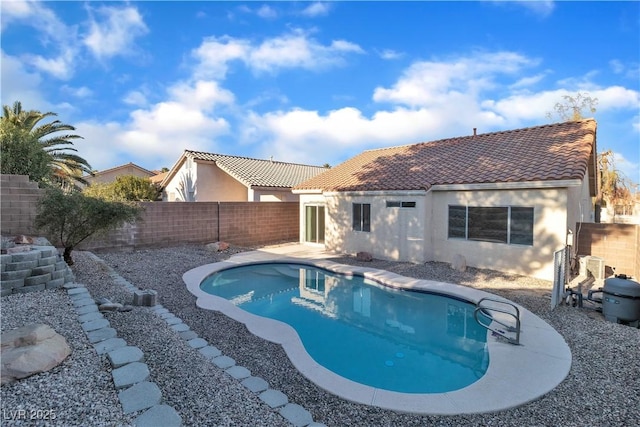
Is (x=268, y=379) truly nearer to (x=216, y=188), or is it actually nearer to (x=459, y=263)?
(x=459, y=263)

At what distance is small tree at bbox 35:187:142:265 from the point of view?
968 cm

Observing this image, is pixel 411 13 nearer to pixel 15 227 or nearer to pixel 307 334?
pixel 307 334

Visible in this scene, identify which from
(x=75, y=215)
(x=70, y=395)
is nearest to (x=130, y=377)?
(x=70, y=395)

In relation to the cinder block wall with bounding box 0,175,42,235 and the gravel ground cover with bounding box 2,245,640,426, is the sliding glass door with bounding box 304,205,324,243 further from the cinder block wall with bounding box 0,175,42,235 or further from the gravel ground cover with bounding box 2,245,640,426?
the cinder block wall with bounding box 0,175,42,235

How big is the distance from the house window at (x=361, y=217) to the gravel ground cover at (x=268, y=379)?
805cm

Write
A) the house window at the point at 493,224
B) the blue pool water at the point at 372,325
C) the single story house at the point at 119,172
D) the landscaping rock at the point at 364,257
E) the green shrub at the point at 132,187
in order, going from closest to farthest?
the blue pool water at the point at 372,325 < the house window at the point at 493,224 < the landscaping rock at the point at 364,257 < the green shrub at the point at 132,187 < the single story house at the point at 119,172

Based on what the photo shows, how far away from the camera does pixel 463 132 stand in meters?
18.2

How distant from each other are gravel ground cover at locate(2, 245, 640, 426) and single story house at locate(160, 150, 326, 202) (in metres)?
14.6

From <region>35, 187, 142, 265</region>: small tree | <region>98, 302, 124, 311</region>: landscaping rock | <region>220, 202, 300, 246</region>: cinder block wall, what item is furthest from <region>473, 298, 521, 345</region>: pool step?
<region>220, 202, 300, 246</region>: cinder block wall

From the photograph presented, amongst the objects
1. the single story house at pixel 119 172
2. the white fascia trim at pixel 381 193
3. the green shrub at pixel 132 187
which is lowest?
the white fascia trim at pixel 381 193

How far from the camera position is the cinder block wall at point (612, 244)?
11.9 metres

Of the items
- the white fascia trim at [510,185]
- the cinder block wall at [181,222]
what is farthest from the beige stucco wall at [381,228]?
the cinder block wall at [181,222]

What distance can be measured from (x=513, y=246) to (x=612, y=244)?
4079 mm

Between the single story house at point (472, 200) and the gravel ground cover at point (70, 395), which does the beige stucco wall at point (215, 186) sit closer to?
the single story house at point (472, 200)
